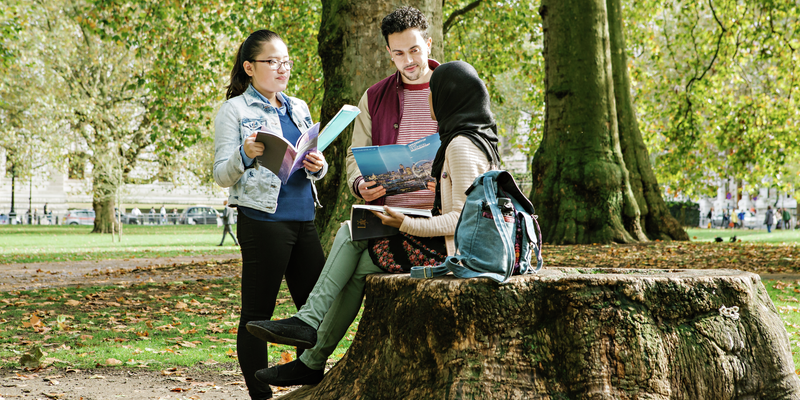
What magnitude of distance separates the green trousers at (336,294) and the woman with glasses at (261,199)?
0.43 meters

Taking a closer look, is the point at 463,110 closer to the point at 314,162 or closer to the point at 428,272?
the point at 428,272

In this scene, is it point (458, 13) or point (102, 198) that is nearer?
point (458, 13)

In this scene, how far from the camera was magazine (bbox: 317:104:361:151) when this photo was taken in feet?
10.3

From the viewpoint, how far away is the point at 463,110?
2943 millimetres

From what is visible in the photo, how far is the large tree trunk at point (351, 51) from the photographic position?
633 centimetres

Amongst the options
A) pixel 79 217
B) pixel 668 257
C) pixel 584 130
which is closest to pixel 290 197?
pixel 668 257

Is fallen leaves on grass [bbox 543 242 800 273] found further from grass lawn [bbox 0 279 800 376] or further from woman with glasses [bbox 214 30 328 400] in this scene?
woman with glasses [bbox 214 30 328 400]

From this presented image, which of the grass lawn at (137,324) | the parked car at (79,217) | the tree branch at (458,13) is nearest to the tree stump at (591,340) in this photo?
the grass lawn at (137,324)

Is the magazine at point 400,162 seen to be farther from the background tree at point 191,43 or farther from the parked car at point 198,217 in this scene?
the parked car at point 198,217

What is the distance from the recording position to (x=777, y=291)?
7902mm

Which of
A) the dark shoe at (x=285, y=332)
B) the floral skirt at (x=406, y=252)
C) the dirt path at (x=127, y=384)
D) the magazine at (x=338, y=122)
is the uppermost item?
the magazine at (x=338, y=122)

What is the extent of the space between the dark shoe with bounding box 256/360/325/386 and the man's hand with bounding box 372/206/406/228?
2.74ft

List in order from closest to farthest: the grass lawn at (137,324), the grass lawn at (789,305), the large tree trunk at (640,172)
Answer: the grass lawn at (137,324) < the grass lawn at (789,305) < the large tree trunk at (640,172)

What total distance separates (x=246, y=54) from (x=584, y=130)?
405 inches
